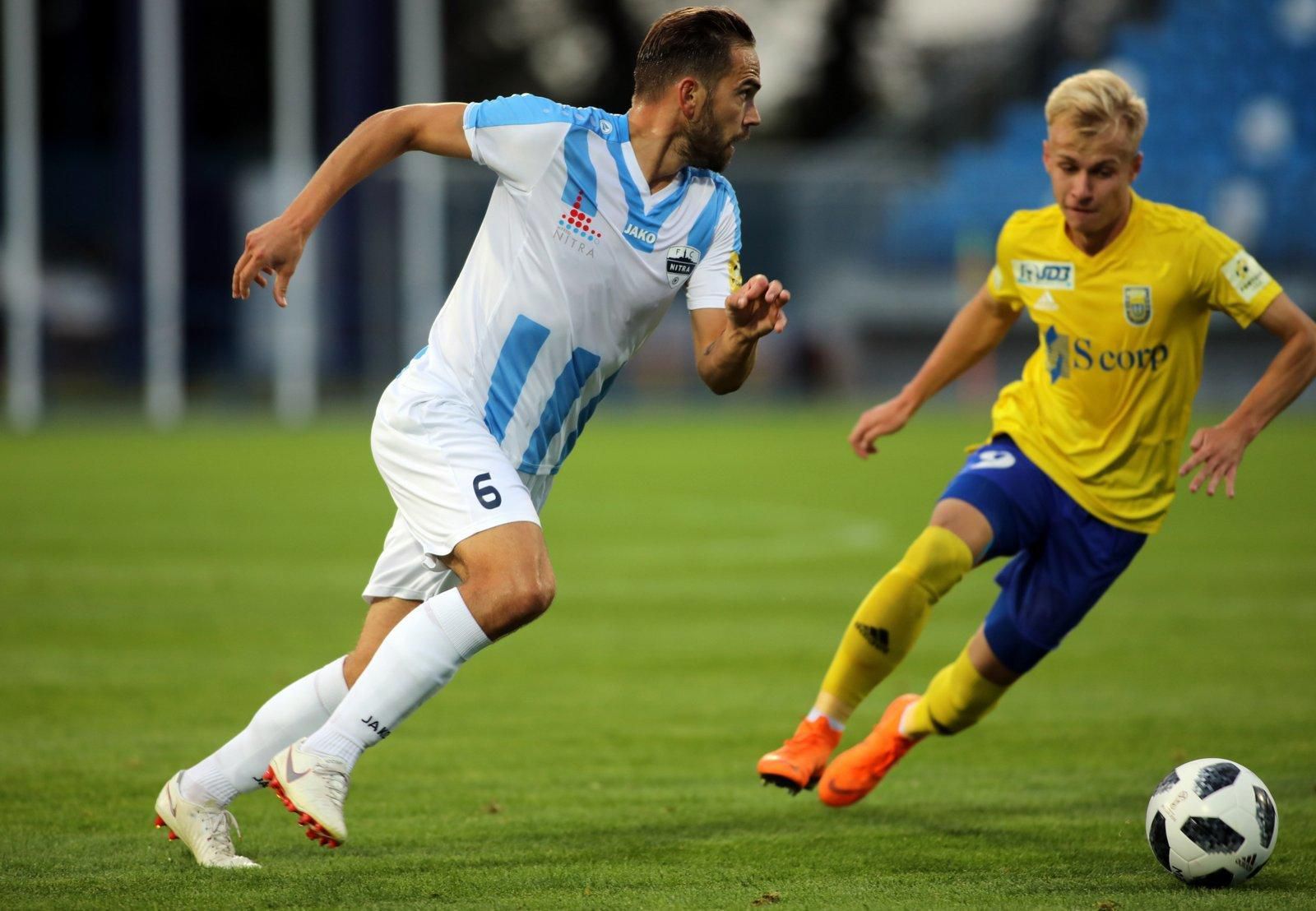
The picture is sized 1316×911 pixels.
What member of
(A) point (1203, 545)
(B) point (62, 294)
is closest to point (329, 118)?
(B) point (62, 294)

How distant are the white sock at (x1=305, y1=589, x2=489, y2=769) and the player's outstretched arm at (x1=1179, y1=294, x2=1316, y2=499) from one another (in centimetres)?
226

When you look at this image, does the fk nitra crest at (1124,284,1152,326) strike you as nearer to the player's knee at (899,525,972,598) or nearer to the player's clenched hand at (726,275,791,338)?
the player's knee at (899,525,972,598)

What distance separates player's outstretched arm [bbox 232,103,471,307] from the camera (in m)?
4.37

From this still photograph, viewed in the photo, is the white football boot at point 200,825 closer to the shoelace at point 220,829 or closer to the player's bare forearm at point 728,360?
the shoelace at point 220,829

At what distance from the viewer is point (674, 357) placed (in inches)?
1243

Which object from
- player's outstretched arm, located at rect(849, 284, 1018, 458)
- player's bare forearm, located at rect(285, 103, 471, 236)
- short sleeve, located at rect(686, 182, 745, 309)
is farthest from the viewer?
player's outstretched arm, located at rect(849, 284, 1018, 458)

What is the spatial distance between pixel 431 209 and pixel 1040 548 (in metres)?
25.0

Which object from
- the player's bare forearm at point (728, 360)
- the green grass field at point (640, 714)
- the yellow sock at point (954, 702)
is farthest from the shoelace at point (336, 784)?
the yellow sock at point (954, 702)

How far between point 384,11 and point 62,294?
8.29m

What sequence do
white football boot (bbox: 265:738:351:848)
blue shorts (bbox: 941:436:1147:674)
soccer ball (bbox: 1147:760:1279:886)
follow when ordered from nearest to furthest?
white football boot (bbox: 265:738:351:848), soccer ball (bbox: 1147:760:1279:886), blue shorts (bbox: 941:436:1147:674)

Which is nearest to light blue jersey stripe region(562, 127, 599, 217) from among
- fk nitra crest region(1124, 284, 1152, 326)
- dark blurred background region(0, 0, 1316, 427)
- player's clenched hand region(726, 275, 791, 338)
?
player's clenched hand region(726, 275, 791, 338)

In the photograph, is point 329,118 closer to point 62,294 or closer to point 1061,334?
point 62,294

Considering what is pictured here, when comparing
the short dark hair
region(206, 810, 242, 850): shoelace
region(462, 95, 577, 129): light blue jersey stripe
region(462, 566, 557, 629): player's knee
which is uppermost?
the short dark hair

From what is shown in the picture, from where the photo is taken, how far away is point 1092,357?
5484 mm
